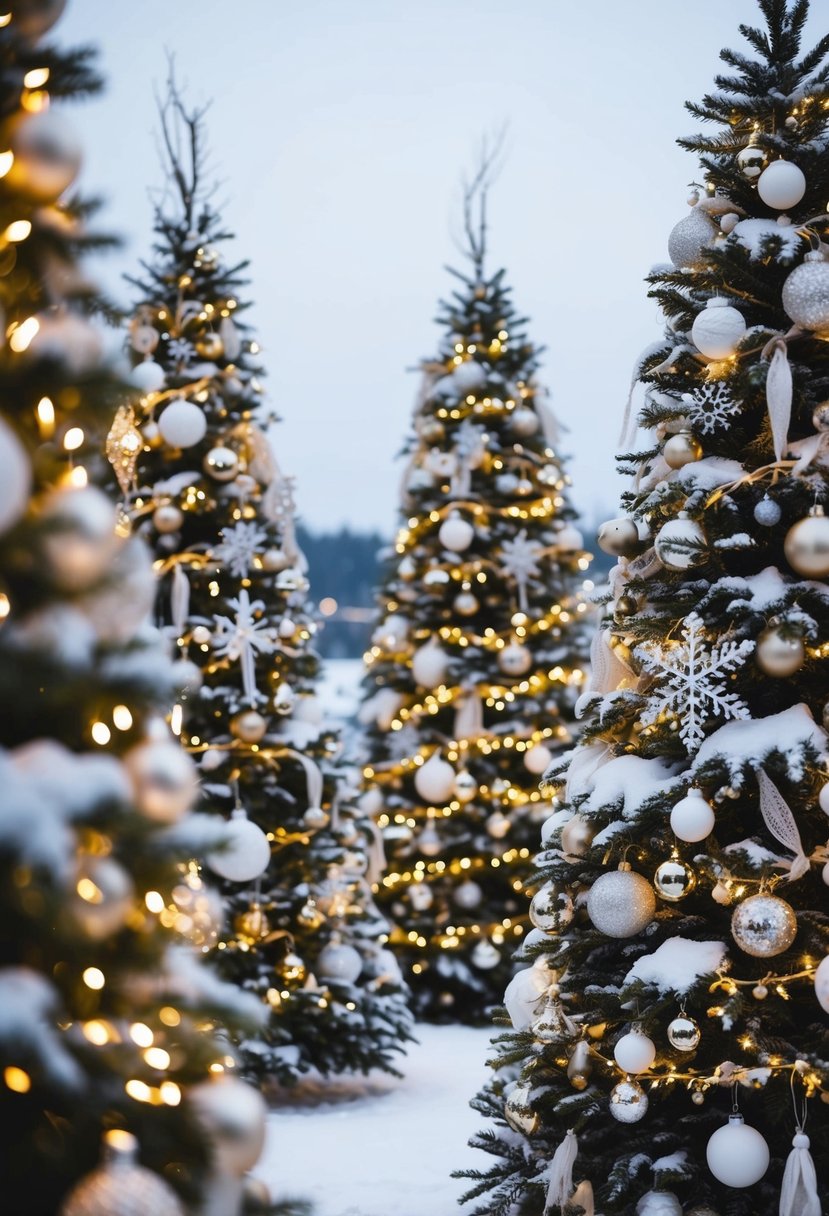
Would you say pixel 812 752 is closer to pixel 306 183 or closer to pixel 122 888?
pixel 122 888

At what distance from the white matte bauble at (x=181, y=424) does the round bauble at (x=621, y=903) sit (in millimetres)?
3060

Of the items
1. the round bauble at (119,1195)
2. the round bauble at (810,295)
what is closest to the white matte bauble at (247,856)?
the round bauble at (810,295)

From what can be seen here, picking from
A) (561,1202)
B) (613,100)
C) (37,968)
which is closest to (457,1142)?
(561,1202)

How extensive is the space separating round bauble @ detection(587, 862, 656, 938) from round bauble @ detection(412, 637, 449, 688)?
422cm

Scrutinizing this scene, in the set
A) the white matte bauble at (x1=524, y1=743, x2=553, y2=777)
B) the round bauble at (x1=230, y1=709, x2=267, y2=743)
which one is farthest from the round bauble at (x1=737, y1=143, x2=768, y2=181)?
the white matte bauble at (x1=524, y1=743, x2=553, y2=777)

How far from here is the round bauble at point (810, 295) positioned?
299 cm

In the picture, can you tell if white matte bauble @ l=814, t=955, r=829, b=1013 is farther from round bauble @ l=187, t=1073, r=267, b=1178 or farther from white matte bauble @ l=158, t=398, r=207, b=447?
white matte bauble @ l=158, t=398, r=207, b=447

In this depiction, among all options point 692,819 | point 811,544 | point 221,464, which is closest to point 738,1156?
point 692,819

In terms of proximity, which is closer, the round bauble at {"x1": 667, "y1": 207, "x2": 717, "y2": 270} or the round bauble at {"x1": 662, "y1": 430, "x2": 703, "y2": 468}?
the round bauble at {"x1": 662, "y1": 430, "x2": 703, "y2": 468}

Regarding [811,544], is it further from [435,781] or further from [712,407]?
[435,781]

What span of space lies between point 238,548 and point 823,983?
3419 millimetres

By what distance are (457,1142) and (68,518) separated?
3.81 m

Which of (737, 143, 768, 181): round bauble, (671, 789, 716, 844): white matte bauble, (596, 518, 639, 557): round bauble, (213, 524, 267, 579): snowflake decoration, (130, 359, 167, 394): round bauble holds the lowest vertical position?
(671, 789, 716, 844): white matte bauble

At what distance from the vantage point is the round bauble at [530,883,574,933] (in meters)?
3.22
